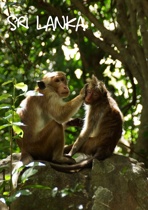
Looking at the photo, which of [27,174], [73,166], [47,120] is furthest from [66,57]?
[27,174]

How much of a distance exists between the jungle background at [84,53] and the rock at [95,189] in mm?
1509

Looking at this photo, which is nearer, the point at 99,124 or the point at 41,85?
the point at 41,85

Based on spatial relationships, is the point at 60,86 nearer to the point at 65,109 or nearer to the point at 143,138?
the point at 65,109

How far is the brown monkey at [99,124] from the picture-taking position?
22.4 ft

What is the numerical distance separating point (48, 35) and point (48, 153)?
3165 millimetres

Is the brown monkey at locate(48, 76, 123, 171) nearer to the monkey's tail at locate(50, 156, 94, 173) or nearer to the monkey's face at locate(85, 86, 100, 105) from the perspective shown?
the monkey's face at locate(85, 86, 100, 105)

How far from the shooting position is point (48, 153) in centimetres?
654

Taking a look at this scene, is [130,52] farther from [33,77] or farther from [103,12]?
[103,12]

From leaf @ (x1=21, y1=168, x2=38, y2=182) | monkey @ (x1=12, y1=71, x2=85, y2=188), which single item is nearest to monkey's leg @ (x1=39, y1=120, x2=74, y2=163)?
monkey @ (x1=12, y1=71, x2=85, y2=188)

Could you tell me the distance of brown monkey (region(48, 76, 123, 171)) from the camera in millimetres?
6812

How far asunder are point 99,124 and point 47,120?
660mm

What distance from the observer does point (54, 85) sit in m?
6.93

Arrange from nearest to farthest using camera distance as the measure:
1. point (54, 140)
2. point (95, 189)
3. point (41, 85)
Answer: point (95, 189) < point (54, 140) < point (41, 85)

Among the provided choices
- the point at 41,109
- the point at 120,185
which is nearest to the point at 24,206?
the point at 120,185
